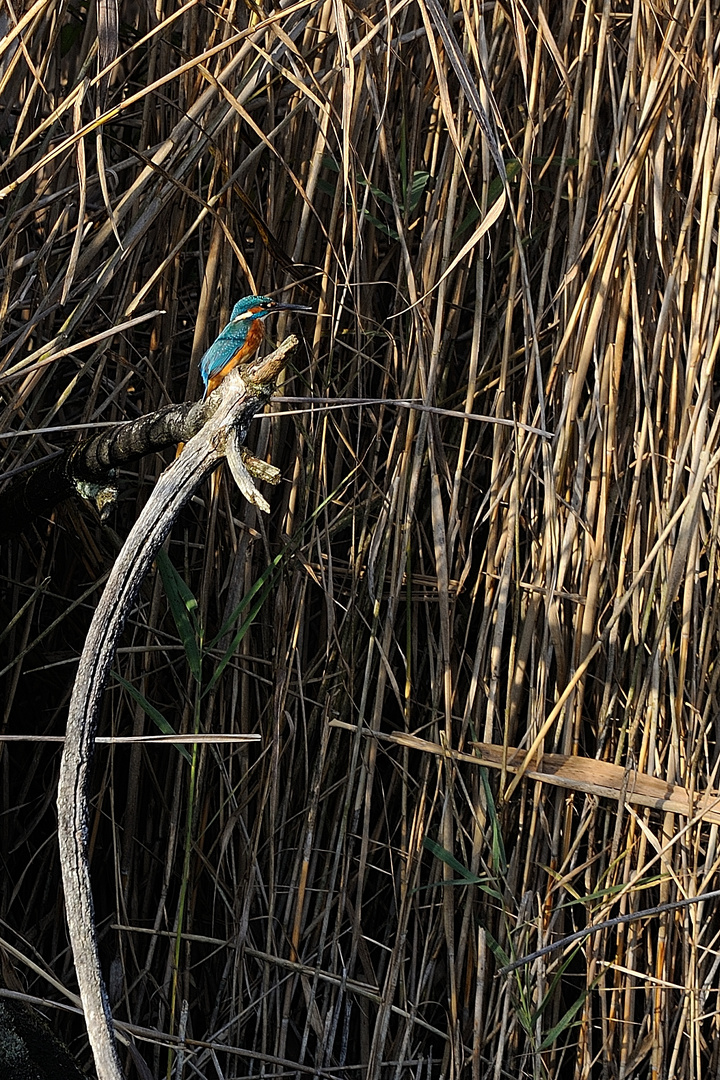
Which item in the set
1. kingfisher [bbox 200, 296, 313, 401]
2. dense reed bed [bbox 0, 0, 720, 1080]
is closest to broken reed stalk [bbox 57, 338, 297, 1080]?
kingfisher [bbox 200, 296, 313, 401]

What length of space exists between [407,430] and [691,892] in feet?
1.98

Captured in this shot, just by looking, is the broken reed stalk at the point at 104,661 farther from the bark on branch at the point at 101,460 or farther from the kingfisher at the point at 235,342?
the kingfisher at the point at 235,342

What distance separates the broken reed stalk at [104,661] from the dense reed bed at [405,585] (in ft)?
1.43

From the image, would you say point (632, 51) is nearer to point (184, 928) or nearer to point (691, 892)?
point (691, 892)

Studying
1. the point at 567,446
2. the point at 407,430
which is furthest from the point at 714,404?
the point at 407,430

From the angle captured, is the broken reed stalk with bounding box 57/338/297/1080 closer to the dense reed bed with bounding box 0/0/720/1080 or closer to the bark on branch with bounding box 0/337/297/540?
the bark on branch with bounding box 0/337/297/540

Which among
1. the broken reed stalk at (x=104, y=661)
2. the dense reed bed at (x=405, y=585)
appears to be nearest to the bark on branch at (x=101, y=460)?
the broken reed stalk at (x=104, y=661)

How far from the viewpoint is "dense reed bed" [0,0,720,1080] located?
1.07 metres

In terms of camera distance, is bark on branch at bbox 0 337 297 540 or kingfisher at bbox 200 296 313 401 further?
kingfisher at bbox 200 296 313 401

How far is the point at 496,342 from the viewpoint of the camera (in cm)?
116

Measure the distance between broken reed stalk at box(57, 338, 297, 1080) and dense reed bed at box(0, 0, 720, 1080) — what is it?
1.43 ft

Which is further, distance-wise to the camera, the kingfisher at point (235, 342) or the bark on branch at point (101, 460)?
the kingfisher at point (235, 342)

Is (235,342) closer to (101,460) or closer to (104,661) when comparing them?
(101,460)

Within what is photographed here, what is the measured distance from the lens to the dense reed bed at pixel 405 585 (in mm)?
1067
